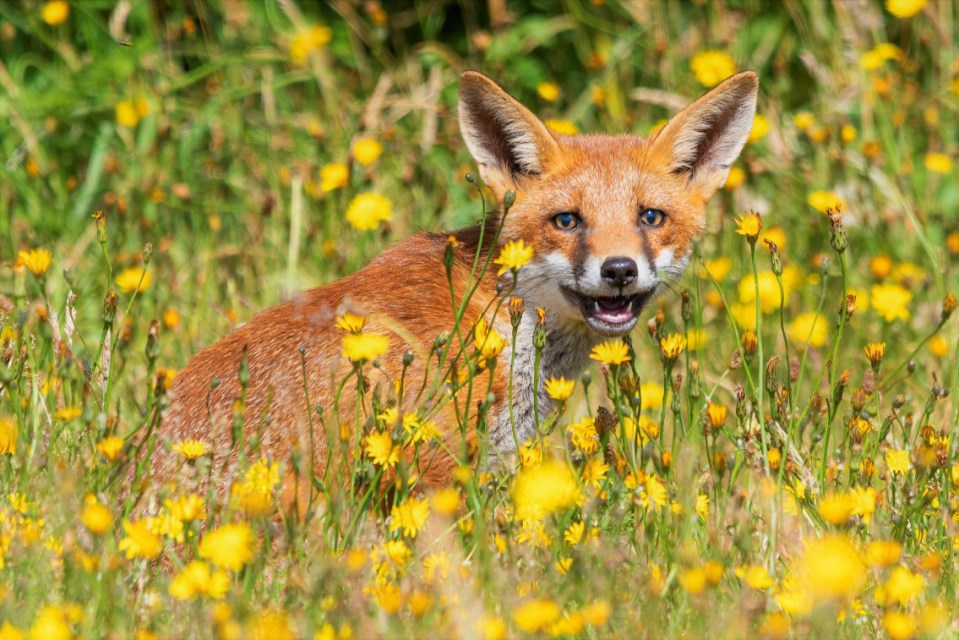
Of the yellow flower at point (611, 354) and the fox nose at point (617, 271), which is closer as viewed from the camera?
the yellow flower at point (611, 354)

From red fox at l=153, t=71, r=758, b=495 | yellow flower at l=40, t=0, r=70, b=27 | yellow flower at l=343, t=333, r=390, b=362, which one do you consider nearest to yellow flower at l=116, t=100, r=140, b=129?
yellow flower at l=40, t=0, r=70, b=27

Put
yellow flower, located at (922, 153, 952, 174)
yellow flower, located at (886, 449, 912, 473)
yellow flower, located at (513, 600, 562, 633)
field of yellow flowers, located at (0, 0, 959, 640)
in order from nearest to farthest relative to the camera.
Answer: yellow flower, located at (513, 600, 562, 633) → field of yellow flowers, located at (0, 0, 959, 640) → yellow flower, located at (886, 449, 912, 473) → yellow flower, located at (922, 153, 952, 174)

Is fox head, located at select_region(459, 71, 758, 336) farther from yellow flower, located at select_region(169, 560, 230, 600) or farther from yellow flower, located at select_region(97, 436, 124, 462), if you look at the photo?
yellow flower, located at select_region(169, 560, 230, 600)

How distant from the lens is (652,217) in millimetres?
4855

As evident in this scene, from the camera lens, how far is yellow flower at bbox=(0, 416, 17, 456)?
11.5 ft

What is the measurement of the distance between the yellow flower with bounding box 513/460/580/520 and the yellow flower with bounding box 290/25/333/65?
4.79 meters

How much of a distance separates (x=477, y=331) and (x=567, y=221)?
1054 millimetres

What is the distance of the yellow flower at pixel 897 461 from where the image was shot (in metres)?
3.57

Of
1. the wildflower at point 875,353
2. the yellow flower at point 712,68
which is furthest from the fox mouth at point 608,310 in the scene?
the yellow flower at point 712,68

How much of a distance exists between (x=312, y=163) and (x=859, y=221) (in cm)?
321

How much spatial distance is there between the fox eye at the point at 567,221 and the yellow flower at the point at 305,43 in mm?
3221

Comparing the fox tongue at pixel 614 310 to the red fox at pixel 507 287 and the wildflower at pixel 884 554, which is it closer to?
the red fox at pixel 507 287

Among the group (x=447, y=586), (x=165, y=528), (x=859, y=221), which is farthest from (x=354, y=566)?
(x=859, y=221)

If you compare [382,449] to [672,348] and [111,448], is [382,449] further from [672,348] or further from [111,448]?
[672,348]
